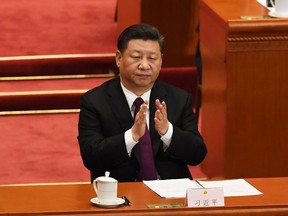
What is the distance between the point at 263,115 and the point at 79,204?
6.31 feet

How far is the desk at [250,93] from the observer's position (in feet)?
18.0

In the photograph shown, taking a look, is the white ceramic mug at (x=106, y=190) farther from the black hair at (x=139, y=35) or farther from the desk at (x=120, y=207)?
the black hair at (x=139, y=35)

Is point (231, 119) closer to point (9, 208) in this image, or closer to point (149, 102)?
point (149, 102)

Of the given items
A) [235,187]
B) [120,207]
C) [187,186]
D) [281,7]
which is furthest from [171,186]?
[281,7]

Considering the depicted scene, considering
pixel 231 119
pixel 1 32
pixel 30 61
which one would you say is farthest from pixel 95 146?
pixel 1 32

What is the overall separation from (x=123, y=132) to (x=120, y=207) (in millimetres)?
784

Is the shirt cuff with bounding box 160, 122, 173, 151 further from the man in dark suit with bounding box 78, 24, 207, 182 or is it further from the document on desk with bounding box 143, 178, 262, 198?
the document on desk with bounding box 143, 178, 262, 198

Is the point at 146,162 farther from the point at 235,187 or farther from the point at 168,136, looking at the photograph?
the point at 235,187

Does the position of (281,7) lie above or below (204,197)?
above

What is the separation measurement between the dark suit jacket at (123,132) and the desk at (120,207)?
0.38 m

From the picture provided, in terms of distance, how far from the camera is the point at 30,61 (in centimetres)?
745

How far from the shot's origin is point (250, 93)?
5531 mm

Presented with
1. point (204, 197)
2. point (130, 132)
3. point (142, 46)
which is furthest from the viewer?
point (142, 46)

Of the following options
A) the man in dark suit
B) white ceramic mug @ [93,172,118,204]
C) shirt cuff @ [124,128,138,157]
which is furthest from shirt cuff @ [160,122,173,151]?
white ceramic mug @ [93,172,118,204]
